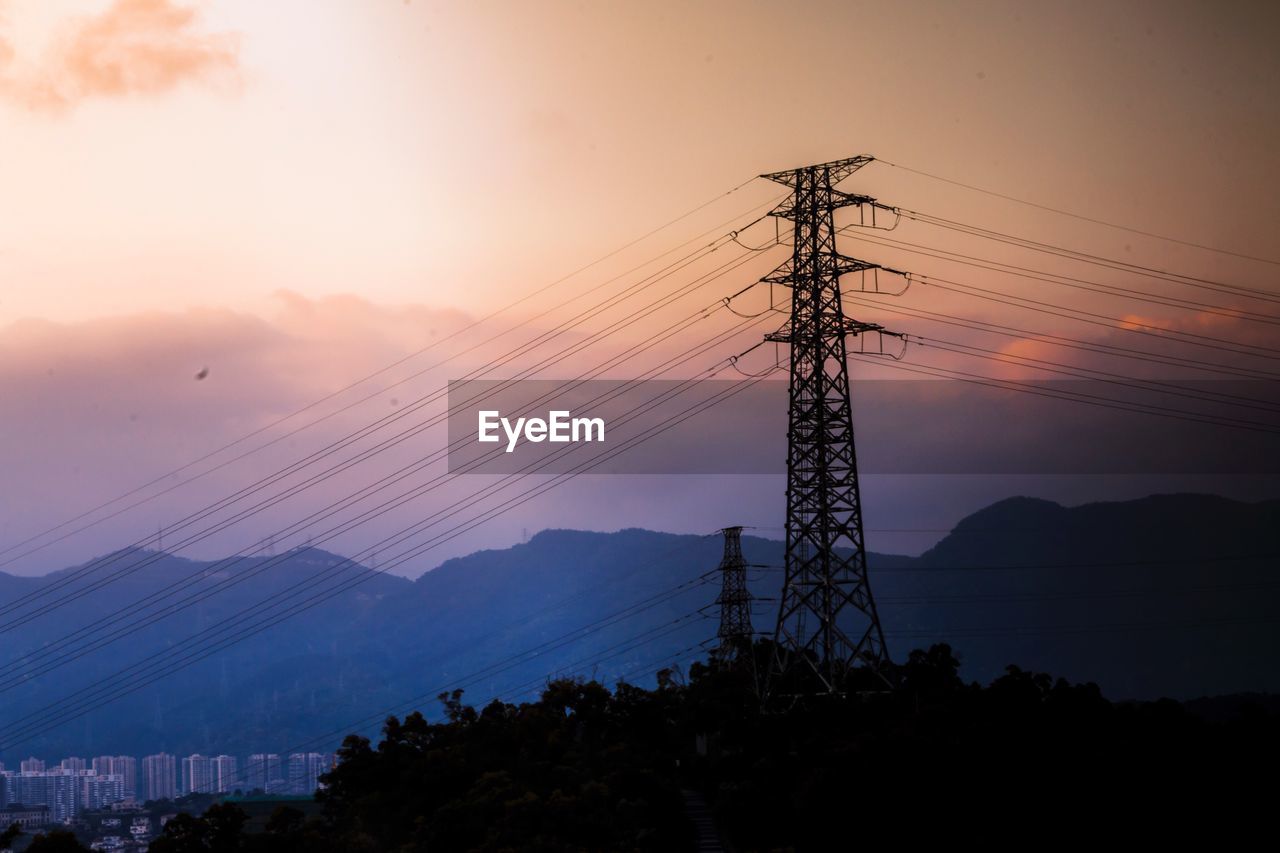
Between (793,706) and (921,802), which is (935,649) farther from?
(921,802)

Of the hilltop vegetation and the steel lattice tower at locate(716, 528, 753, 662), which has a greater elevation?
the steel lattice tower at locate(716, 528, 753, 662)

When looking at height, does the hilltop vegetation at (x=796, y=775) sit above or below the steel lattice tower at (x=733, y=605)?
below

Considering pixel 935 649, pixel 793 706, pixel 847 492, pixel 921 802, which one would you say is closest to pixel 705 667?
pixel 935 649

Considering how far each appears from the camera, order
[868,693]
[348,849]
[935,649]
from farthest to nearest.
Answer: [935,649] < [868,693] < [348,849]

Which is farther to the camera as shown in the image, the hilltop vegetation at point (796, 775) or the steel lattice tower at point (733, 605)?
the steel lattice tower at point (733, 605)

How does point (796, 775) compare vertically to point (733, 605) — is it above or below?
below

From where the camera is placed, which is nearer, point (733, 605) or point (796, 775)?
point (796, 775)

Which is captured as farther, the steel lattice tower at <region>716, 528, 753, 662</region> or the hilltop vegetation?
the steel lattice tower at <region>716, 528, 753, 662</region>

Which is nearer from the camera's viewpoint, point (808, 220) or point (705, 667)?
point (808, 220)
